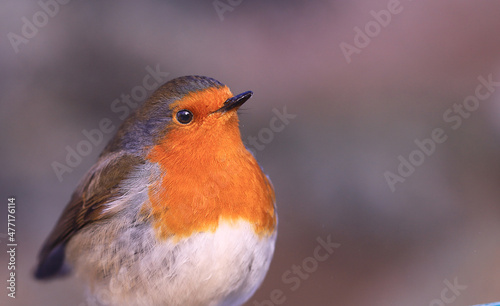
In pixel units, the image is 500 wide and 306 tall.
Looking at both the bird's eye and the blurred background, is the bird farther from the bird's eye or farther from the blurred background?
the blurred background

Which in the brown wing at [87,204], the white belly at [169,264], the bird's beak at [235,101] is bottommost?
the white belly at [169,264]

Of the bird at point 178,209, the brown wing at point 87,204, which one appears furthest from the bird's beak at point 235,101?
the brown wing at point 87,204

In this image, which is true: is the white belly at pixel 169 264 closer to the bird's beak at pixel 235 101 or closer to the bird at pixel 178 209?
the bird at pixel 178 209

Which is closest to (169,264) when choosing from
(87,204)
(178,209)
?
(178,209)

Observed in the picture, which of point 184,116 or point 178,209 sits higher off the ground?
point 184,116

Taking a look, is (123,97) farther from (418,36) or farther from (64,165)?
(418,36)

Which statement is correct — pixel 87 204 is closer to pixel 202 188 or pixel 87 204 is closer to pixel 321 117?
pixel 202 188
